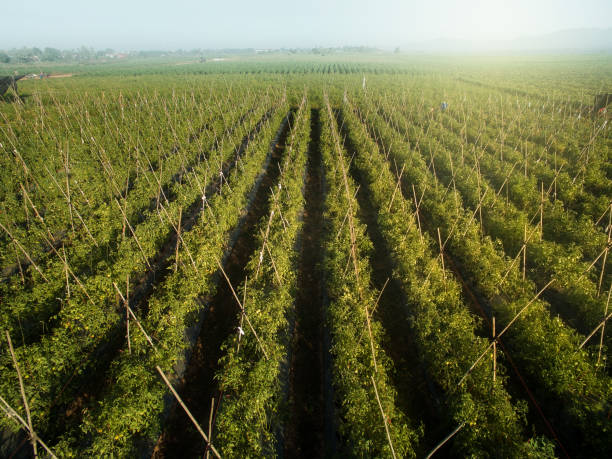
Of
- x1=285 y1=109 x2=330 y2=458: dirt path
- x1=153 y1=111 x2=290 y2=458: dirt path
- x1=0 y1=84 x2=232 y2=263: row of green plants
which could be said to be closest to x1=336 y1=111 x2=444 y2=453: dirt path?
x1=285 y1=109 x2=330 y2=458: dirt path

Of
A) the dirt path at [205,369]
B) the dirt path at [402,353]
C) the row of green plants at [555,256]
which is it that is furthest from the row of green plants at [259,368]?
the row of green plants at [555,256]

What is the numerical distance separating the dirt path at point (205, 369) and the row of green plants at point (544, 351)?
24.4ft

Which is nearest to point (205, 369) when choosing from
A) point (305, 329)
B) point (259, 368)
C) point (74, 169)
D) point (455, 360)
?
point (259, 368)

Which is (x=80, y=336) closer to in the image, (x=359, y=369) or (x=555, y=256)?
(x=359, y=369)

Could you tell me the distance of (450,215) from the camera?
38.5ft

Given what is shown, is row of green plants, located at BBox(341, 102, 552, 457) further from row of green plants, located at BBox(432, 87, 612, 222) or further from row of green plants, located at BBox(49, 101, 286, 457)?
row of green plants, located at BBox(432, 87, 612, 222)

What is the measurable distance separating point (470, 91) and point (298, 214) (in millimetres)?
44666

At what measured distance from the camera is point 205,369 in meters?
7.62

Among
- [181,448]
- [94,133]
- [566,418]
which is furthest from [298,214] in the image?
[94,133]

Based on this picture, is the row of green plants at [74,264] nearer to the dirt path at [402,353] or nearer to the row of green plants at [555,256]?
the dirt path at [402,353]

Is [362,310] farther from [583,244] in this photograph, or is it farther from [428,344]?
[583,244]

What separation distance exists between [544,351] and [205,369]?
8399 millimetres

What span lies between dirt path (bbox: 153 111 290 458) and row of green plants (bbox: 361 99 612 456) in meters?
7.45

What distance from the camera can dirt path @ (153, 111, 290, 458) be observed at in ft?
20.4
